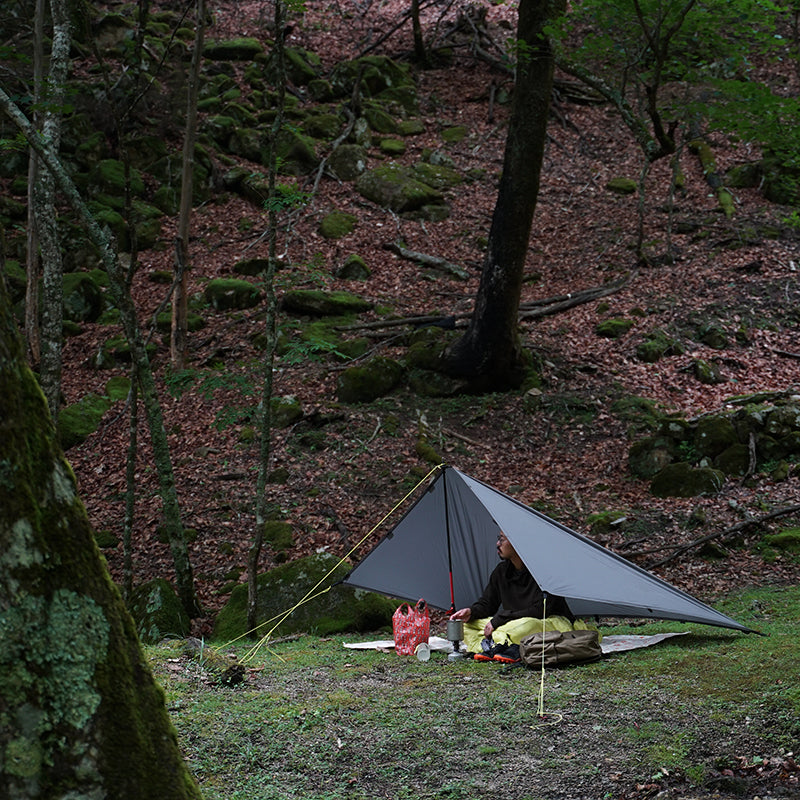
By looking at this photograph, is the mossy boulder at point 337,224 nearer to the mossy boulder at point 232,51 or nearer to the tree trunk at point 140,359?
the mossy boulder at point 232,51

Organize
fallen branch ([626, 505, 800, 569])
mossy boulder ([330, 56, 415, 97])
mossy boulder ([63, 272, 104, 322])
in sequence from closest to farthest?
fallen branch ([626, 505, 800, 569])
mossy boulder ([63, 272, 104, 322])
mossy boulder ([330, 56, 415, 97])

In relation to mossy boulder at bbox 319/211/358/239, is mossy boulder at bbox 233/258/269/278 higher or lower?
lower

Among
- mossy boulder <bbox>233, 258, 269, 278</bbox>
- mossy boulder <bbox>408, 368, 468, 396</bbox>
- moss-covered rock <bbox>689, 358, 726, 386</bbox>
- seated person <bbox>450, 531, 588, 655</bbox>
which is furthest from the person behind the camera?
mossy boulder <bbox>233, 258, 269, 278</bbox>

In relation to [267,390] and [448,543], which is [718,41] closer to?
[448,543]

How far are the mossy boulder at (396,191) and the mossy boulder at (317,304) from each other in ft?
13.2

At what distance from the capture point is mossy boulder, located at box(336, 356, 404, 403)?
1092 cm

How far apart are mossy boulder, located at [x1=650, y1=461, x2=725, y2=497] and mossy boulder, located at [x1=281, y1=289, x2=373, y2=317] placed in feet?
19.7

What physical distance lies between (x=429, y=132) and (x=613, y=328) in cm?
942

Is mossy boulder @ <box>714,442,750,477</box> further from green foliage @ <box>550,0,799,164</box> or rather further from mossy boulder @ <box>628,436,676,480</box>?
green foliage @ <box>550,0,799,164</box>

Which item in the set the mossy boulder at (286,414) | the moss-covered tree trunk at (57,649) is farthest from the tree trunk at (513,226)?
the moss-covered tree trunk at (57,649)

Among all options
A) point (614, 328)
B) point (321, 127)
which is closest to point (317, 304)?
point (614, 328)

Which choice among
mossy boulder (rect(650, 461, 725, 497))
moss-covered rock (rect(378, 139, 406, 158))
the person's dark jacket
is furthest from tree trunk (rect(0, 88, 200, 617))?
moss-covered rock (rect(378, 139, 406, 158))

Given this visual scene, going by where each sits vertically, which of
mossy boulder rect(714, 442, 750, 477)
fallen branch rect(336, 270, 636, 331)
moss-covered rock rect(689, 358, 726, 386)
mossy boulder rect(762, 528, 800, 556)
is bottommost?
mossy boulder rect(762, 528, 800, 556)

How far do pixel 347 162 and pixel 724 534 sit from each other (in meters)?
12.3
